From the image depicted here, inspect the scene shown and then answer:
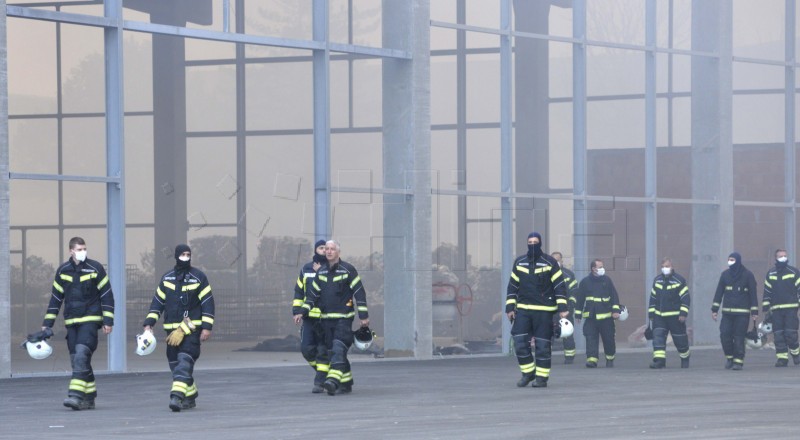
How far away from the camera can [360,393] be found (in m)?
17.7

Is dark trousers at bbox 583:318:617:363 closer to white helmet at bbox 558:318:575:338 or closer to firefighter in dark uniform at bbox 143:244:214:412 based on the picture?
white helmet at bbox 558:318:575:338

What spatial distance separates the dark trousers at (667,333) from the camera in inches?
912

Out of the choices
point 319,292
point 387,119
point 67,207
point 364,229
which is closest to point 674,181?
point 364,229

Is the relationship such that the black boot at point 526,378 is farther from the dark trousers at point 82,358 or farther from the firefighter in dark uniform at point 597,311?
the dark trousers at point 82,358

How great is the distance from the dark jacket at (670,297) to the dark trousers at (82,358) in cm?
1065

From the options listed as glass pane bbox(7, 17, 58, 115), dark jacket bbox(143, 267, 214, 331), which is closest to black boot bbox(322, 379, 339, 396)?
dark jacket bbox(143, 267, 214, 331)

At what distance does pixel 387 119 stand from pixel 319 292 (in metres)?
8.05

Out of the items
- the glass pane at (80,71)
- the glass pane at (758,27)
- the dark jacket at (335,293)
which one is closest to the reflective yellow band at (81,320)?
the dark jacket at (335,293)

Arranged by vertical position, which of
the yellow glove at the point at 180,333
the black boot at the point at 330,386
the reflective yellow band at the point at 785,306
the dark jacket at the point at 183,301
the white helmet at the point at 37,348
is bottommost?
the black boot at the point at 330,386

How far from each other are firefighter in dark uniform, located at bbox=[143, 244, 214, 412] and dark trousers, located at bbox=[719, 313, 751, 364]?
31.5ft

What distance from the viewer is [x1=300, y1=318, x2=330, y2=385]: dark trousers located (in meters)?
17.8

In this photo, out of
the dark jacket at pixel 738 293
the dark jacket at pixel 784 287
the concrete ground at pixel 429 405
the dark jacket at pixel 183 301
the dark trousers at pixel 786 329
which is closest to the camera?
the concrete ground at pixel 429 405

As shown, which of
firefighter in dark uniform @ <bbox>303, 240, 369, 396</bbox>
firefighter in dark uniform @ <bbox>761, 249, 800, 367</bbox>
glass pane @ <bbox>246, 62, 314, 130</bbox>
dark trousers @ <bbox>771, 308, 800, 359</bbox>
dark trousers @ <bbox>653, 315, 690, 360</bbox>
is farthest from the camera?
glass pane @ <bbox>246, 62, 314, 130</bbox>

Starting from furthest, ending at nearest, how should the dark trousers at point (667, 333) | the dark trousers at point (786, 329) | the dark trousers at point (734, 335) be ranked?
the dark trousers at point (786, 329)
the dark trousers at point (667, 333)
the dark trousers at point (734, 335)
